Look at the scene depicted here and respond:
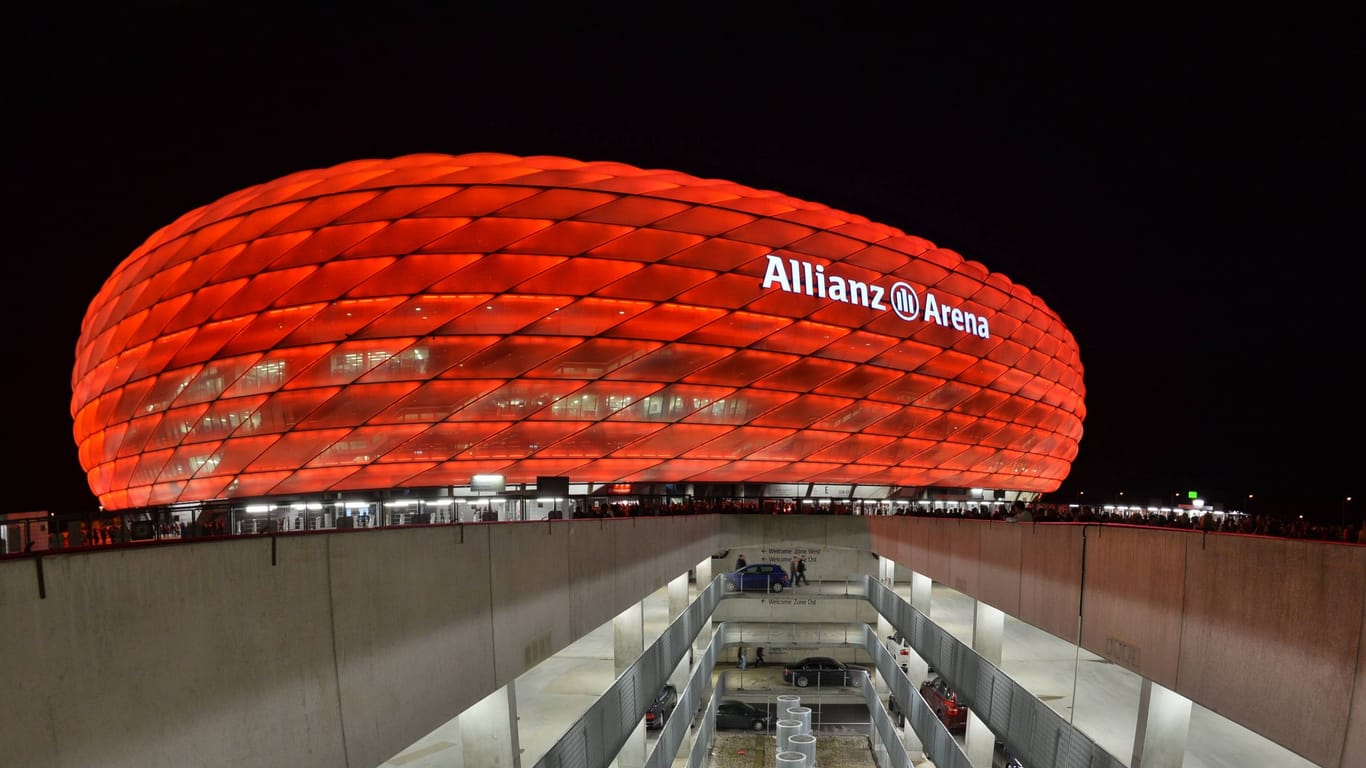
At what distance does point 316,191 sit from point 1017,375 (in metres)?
42.0

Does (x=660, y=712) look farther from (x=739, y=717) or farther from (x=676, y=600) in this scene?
(x=739, y=717)

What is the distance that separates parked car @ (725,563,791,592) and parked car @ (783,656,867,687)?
15.6 feet

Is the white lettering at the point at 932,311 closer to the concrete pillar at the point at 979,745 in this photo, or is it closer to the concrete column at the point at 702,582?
the concrete column at the point at 702,582

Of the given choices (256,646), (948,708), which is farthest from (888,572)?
(256,646)

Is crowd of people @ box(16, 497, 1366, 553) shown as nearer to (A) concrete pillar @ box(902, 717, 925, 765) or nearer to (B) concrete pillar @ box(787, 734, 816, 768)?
(B) concrete pillar @ box(787, 734, 816, 768)

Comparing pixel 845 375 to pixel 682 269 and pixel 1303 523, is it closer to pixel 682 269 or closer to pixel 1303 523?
pixel 682 269

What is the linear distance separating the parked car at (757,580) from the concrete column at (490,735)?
3143 cm

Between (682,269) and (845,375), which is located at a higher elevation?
(682,269)

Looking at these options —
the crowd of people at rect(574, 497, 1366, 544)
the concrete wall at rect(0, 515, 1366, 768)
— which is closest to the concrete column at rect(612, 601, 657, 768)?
the crowd of people at rect(574, 497, 1366, 544)

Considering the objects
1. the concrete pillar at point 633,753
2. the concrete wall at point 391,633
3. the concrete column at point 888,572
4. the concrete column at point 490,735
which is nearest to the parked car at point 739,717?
the concrete column at point 888,572

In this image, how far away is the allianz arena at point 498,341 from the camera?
3275 centimetres

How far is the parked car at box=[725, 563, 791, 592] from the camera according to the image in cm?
4383

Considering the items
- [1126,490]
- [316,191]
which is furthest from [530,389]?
[1126,490]

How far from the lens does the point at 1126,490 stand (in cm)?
7725
